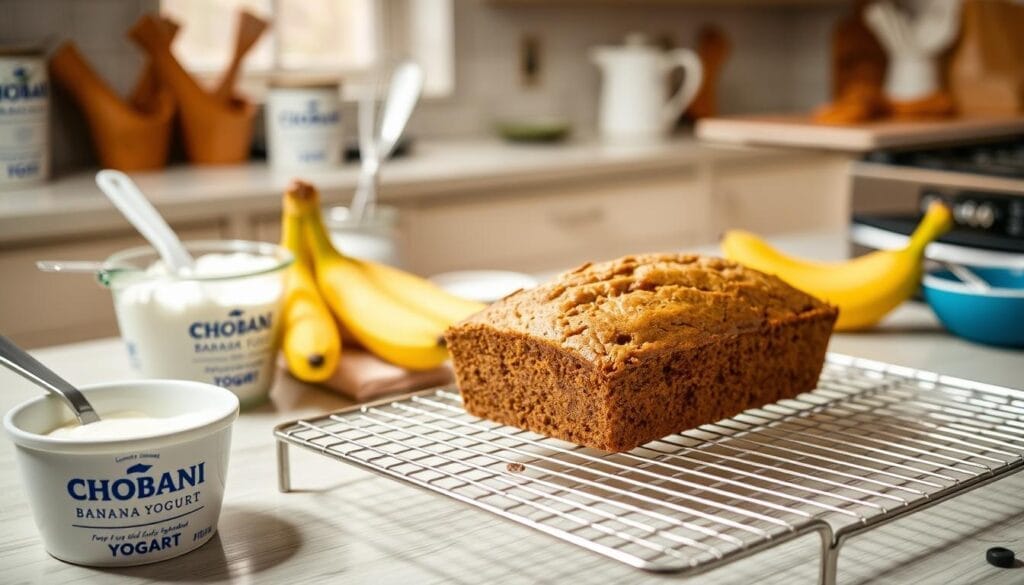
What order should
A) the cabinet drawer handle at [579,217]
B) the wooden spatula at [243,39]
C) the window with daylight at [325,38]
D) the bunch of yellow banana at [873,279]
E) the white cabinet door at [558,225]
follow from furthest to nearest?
1. the window with daylight at [325,38]
2. the cabinet drawer handle at [579,217]
3. the wooden spatula at [243,39]
4. the white cabinet door at [558,225]
5. the bunch of yellow banana at [873,279]

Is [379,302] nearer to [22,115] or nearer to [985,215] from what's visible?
[985,215]

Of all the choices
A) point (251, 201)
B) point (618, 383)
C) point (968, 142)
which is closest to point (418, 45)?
point (251, 201)

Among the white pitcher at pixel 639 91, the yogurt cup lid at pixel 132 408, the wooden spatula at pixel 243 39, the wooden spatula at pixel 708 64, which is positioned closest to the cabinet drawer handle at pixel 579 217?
the white pitcher at pixel 639 91

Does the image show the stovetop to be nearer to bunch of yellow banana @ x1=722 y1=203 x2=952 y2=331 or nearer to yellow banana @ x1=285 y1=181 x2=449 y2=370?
bunch of yellow banana @ x1=722 y1=203 x2=952 y2=331

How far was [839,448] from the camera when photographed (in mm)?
855

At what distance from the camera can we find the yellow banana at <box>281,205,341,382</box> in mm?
1015

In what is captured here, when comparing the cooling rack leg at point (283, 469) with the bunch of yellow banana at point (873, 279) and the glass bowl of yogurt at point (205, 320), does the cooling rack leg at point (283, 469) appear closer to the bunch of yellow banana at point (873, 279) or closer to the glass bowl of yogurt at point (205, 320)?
the glass bowl of yogurt at point (205, 320)

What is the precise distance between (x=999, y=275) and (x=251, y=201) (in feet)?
4.70

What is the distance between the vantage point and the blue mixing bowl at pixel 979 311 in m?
1.15

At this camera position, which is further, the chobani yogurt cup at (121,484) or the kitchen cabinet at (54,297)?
the kitchen cabinet at (54,297)

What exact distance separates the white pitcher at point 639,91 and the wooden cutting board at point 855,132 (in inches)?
14.5

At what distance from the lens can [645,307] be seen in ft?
2.91

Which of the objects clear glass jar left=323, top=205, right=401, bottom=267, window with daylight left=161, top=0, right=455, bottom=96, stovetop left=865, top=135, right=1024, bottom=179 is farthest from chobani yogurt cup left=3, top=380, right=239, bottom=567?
window with daylight left=161, top=0, right=455, bottom=96

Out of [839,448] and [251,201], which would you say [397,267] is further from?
[251,201]
